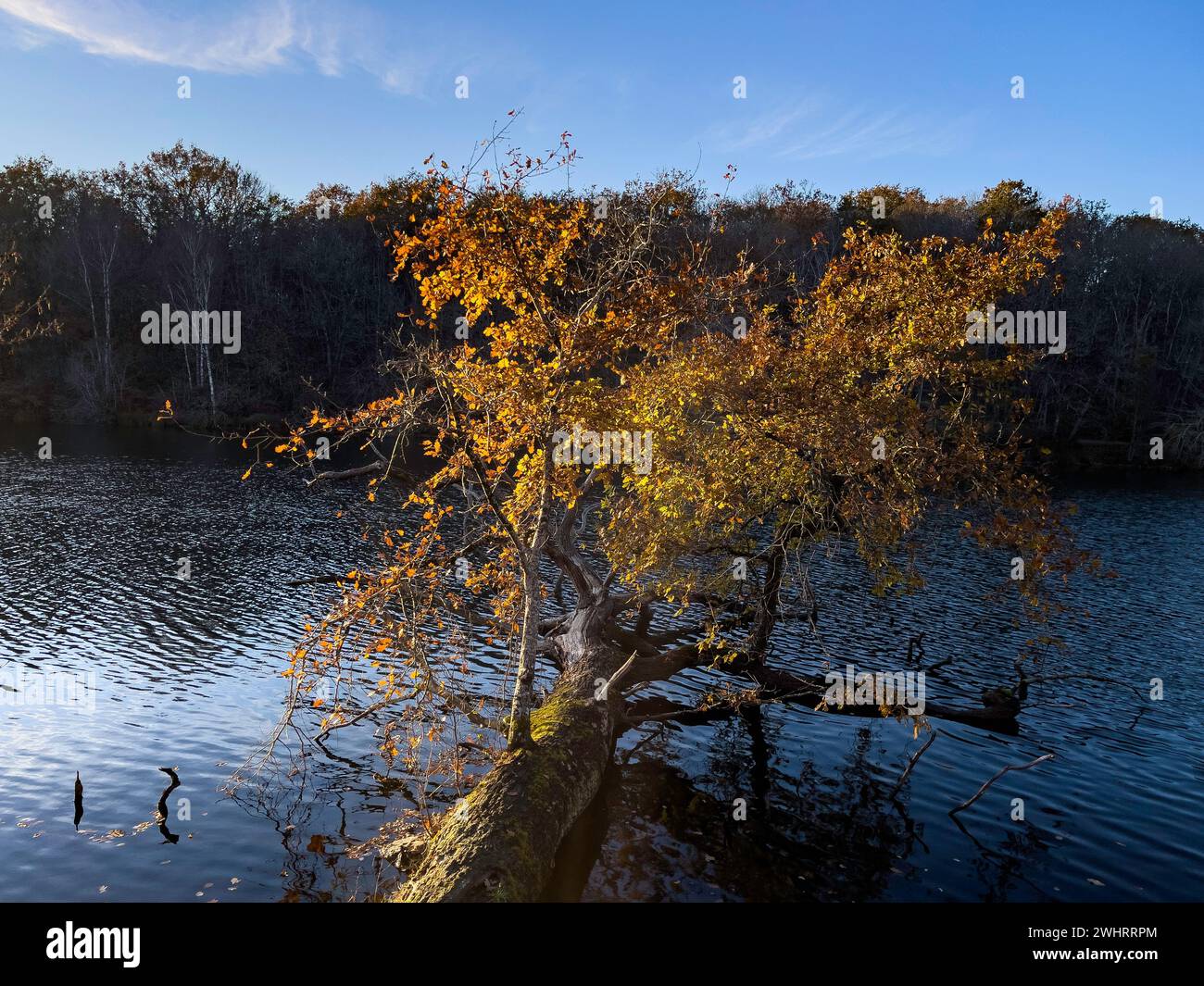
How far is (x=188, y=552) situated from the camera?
3478 centimetres

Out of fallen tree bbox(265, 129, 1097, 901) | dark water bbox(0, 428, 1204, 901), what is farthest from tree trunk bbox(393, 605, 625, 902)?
dark water bbox(0, 428, 1204, 901)

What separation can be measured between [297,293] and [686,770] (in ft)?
274

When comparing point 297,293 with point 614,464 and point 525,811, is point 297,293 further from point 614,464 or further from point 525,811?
point 525,811

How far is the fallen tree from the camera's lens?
14.4 meters

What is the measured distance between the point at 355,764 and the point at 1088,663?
63.8ft

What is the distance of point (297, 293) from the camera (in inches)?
3565

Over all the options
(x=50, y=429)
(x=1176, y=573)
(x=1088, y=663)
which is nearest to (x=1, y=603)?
(x=1088, y=663)

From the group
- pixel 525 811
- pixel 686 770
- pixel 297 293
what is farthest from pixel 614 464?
pixel 297 293

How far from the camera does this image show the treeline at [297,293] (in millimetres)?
77500

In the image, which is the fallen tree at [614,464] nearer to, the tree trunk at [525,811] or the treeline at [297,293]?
the tree trunk at [525,811]

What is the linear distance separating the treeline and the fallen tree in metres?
54.7

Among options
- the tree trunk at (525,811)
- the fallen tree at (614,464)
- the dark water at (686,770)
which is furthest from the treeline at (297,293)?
the tree trunk at (525,811)

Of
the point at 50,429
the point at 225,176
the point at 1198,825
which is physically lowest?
the point at 1198,825

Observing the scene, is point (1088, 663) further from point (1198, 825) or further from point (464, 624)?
point (464, 624)
